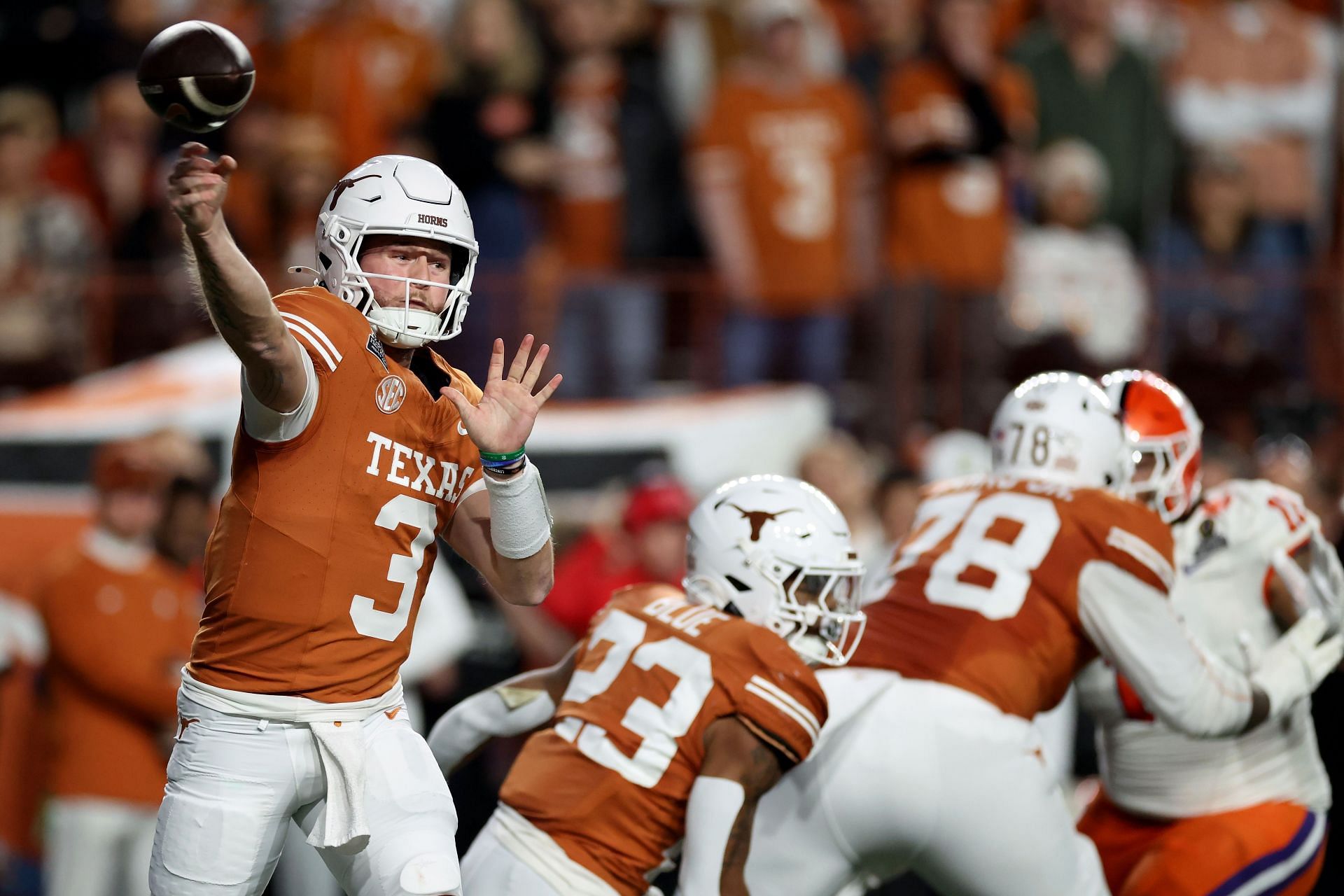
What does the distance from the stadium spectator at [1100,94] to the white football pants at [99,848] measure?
18.4 ft

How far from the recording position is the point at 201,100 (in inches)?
130

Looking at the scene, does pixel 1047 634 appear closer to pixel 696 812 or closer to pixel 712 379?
pixel 696 812

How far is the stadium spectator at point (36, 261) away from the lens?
8.60m

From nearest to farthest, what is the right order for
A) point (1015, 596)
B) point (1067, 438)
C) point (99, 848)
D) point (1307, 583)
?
1. point (1015, 596)
2. point (1067, 438)
3. point (1307, 583)
4. point (99, 848)

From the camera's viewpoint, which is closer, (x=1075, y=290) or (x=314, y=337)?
(x=314, y=337)

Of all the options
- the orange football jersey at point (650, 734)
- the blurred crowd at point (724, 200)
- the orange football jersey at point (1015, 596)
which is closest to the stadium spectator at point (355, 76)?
the blurred crowd at point (724, 200)

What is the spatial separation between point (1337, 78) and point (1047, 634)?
6.89 metres

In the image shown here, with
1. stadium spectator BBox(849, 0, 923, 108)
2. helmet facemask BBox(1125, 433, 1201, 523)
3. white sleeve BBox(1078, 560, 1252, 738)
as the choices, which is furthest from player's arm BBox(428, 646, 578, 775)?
stadium spectator BBox(849, 0, 923, 108)

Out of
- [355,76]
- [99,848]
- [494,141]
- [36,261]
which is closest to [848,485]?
[494,141]

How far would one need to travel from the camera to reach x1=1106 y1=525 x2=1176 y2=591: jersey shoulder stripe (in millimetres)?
4629

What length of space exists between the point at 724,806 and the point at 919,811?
30.4 inches

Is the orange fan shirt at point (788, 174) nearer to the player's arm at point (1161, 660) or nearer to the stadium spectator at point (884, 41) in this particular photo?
the stadium spectator at point (884, 41)

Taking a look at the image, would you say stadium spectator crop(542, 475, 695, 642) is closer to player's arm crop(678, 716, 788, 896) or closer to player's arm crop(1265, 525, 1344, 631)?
player's arm crop(1265, 525, 1344, 631)

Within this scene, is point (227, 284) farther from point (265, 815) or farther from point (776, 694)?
point (776, 694)
